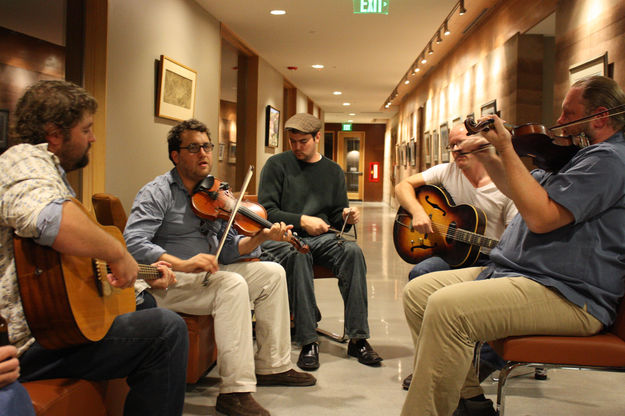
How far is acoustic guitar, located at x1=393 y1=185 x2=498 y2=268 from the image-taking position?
2855 millimetres

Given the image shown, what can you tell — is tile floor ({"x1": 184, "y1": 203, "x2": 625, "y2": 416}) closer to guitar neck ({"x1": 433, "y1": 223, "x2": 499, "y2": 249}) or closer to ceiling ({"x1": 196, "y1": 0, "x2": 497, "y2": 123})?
guitar neck ({"x1": 433, "y1": 223, "x2": 499, "y2": 249})

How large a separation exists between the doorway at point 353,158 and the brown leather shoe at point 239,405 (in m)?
21.7

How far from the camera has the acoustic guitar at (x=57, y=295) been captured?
145 centimetres

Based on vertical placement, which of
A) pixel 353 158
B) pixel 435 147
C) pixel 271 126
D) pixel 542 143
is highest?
pixel 353 158

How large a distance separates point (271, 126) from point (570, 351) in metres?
8.86

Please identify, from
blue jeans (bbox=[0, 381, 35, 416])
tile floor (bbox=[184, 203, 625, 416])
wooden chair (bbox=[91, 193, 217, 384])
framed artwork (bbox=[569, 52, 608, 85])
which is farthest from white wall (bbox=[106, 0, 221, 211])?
framed artwork (bbox=[569, 52, 608, 85])

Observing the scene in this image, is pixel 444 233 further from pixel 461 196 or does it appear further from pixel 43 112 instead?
pixel 43 112

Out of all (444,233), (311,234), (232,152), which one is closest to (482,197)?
(444,233)

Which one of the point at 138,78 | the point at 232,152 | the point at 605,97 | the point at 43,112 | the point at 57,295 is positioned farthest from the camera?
the point at 232,152

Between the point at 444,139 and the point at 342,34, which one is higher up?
the point at 342,34

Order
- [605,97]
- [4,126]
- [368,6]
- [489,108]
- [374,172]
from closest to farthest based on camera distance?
1. [605,97]
2. [4,126]
3. [368,6]
4. [489,108]
5. [374,172]

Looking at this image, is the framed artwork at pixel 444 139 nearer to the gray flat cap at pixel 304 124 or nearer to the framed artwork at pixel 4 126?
the gray flat cap at pixel 304 124

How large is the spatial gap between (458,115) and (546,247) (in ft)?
21.3

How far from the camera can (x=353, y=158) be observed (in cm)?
2414
